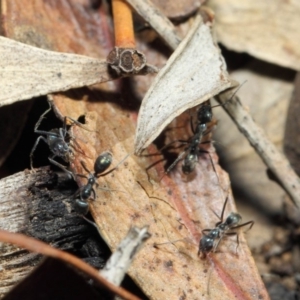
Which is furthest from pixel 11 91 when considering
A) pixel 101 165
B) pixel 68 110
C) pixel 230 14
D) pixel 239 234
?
pixel 230 14

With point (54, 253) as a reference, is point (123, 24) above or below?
above

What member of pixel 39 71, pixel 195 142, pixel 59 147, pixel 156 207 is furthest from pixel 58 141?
pixel 195 142

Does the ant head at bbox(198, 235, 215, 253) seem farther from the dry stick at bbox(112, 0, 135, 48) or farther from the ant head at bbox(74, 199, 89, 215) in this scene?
the dry stick at bbox(112, 0, 135, 48)

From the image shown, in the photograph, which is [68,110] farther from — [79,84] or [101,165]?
[101,165]

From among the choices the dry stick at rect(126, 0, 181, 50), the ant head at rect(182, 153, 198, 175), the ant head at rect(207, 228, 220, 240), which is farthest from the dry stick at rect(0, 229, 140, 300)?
the dry stick at rect(126, 0, 181, 50)

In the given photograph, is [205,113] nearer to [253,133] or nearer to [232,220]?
[253,133]

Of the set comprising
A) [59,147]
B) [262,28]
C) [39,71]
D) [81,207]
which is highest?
[262,28]

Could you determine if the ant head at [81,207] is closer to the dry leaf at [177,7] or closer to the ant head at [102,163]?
the ant head at [102,163]

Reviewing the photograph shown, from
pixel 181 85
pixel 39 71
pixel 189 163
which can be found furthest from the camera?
pixel 189 163
